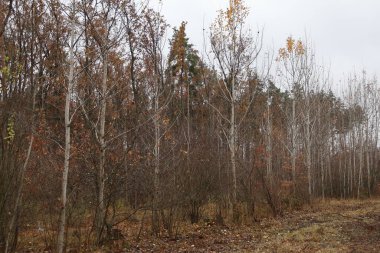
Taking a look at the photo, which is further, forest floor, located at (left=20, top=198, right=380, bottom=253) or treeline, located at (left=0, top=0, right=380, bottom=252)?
forest floor, located at (left=20, top=198, right=380, bottom=253)

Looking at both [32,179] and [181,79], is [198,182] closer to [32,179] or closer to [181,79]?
[32,179]

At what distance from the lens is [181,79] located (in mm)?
23047

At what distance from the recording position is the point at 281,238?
29.7 ft

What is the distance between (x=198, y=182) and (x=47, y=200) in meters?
4.43

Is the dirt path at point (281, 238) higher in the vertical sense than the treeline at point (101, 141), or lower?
lower

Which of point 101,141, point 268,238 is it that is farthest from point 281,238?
point 101,141

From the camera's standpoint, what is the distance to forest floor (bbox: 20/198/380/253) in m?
8.09

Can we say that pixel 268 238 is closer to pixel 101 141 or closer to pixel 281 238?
pixel 281 238

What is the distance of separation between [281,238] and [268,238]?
37 cm

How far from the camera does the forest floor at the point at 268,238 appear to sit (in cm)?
809

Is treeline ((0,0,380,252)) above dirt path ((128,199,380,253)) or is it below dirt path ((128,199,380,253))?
above

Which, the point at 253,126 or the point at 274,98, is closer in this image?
the point at 253,126

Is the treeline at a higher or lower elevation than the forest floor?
higher

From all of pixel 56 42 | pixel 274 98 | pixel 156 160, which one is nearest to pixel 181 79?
pixel 274 98
